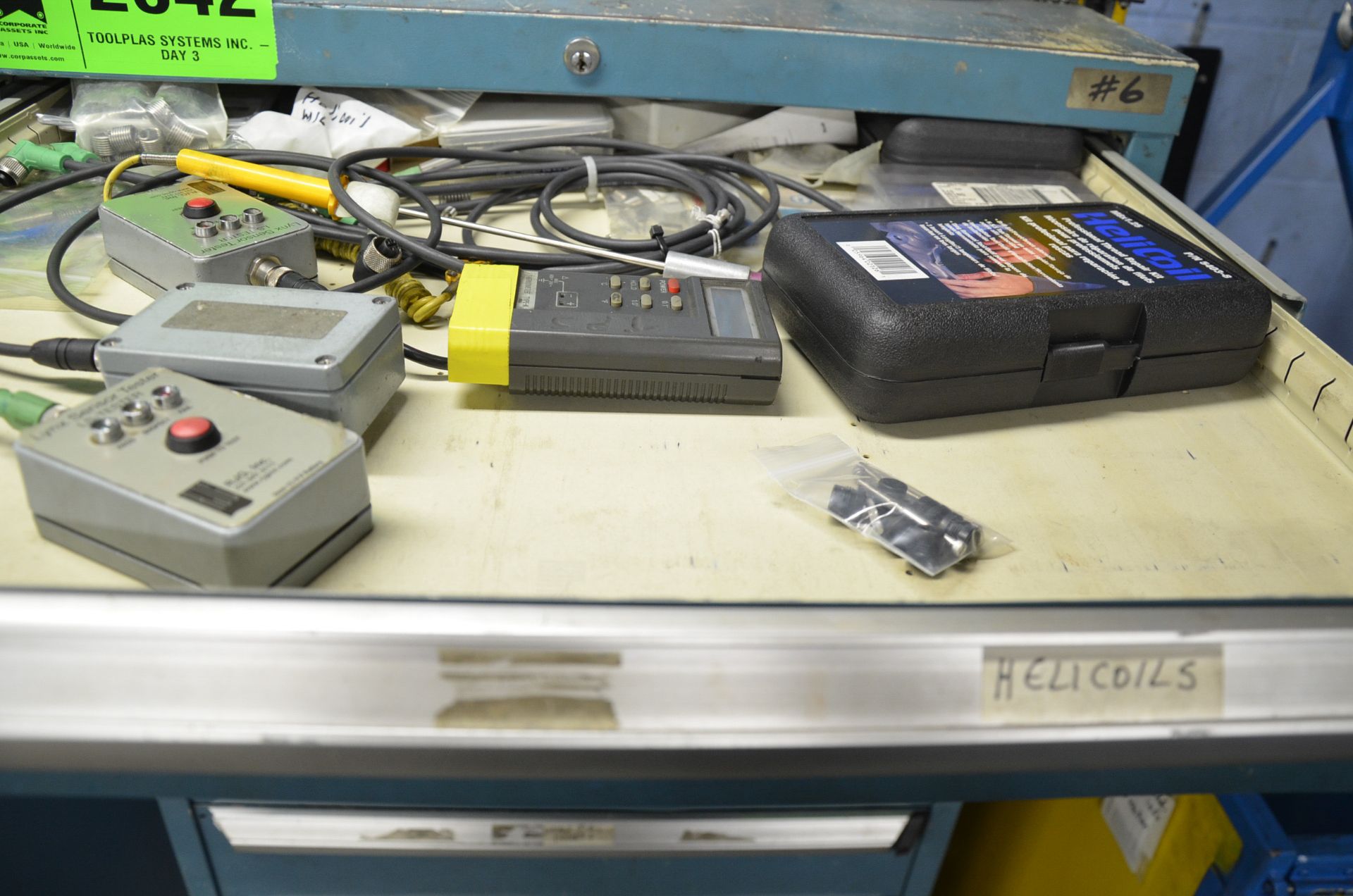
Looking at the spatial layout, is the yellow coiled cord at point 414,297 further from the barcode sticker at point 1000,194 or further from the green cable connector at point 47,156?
the barcode sticker at point 1000,194

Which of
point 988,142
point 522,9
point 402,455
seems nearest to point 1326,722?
point 402,455

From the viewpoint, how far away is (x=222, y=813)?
0.51 m

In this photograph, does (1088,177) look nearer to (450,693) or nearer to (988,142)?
(988,142)

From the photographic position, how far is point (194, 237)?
0.68 meters

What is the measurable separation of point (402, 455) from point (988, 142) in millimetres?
734

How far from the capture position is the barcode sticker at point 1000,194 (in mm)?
932

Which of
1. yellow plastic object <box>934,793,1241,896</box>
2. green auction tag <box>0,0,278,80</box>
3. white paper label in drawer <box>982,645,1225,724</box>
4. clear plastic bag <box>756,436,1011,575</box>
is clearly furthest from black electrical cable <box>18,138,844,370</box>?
yellow plastic object <box>934,793,1241,896</box>

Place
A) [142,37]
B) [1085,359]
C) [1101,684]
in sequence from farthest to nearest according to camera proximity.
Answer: [142,37]
[1085,359]
[1101,684]

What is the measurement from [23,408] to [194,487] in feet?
0.48

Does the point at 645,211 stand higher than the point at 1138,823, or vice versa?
the point at 645,211

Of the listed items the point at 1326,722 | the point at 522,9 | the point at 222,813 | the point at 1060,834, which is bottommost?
the point at 1060,834

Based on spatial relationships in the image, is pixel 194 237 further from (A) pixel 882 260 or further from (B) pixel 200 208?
(A) pixel 882 260

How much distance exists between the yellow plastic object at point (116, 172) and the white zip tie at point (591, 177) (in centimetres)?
38

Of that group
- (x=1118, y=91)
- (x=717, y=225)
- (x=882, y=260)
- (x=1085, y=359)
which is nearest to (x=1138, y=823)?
(x=1085, y=359)
